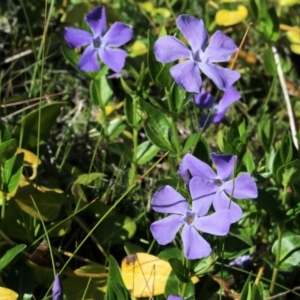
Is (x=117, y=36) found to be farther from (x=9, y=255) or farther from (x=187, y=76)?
(x=9, y=255)

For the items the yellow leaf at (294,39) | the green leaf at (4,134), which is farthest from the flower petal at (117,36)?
the yellow leaf at (294,39)

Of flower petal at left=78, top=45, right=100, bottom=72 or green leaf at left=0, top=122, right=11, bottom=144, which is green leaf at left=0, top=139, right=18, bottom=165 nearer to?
green leaf at left=0, top=122, right=11, bottom=144

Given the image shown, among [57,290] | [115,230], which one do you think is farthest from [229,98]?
[57,290]

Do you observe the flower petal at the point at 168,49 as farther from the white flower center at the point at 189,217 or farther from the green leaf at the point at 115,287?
the green leaf at the point at 115,287

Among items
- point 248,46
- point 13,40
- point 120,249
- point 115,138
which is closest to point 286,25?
point 248,46

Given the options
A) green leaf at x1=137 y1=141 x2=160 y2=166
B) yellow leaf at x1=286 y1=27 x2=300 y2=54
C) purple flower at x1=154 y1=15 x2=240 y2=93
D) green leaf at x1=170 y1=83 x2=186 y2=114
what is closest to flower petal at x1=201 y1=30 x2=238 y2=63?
purple flower at x1=154 y1=15 x2=240 y2=93

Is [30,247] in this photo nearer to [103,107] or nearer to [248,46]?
[103,107]
